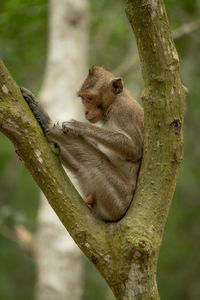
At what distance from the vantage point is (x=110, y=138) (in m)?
5.84

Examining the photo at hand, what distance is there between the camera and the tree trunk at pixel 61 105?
980 cm

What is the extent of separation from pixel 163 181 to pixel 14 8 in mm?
7442

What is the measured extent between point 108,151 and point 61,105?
15.8 feet

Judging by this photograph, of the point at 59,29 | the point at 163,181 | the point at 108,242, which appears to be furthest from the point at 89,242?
the point at 59,29

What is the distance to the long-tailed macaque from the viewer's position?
570cm

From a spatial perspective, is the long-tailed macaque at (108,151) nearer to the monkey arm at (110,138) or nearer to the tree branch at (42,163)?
the monkey arm at (110,138)

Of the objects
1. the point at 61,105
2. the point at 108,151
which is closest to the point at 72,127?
the point at 108,151

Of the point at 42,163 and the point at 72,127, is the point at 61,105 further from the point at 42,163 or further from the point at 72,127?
the point at 42,163

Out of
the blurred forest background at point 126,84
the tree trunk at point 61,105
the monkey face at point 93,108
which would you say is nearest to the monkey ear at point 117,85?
the monkey face at point 93,108

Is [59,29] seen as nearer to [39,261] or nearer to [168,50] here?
[39,261]

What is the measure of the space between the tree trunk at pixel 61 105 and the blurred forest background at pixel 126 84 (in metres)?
0.90

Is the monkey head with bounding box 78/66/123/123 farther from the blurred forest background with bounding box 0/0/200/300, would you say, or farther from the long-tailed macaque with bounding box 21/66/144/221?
the blurred forest background with bounding box 0/0/200/300

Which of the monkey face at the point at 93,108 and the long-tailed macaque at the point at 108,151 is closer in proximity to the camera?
the long-tailed macaque at the point at 108,151

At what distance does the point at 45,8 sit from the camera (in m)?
12.8
